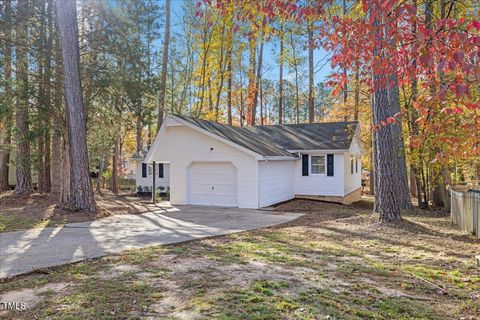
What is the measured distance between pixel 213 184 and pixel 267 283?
36.1 ft

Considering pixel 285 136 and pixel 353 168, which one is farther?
pixel 353 168

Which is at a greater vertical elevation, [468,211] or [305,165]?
[305,165]

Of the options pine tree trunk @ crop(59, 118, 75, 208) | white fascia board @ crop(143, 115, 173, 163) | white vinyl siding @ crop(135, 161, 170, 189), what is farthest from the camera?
white vinyl siding @ crop(135, 161, 170, 189)

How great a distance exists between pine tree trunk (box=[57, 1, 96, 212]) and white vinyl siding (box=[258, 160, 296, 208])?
6378 millimetres

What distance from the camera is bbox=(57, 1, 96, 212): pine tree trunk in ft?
36.7

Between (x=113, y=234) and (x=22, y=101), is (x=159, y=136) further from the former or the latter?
(x=113, y=234)

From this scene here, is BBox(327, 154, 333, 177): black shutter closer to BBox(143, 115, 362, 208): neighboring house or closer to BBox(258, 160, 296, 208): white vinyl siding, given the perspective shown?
BBox(143, 115, 362, 208): neighboring house

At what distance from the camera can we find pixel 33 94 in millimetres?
12375

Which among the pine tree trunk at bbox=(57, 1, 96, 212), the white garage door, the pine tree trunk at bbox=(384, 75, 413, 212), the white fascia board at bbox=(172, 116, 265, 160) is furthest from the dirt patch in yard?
the pine tree trunk at bbox=(384, 75, 413, 212)

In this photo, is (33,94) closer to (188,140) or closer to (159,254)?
(188,140)

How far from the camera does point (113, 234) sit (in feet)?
28.7

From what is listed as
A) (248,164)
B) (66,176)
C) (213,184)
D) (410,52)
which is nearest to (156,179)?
(213,184)

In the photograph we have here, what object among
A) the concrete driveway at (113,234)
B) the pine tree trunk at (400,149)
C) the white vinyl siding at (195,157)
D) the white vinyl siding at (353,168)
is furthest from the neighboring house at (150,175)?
the pine tree trunk at (400,149)

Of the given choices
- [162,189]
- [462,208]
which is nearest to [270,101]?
[162,189]
